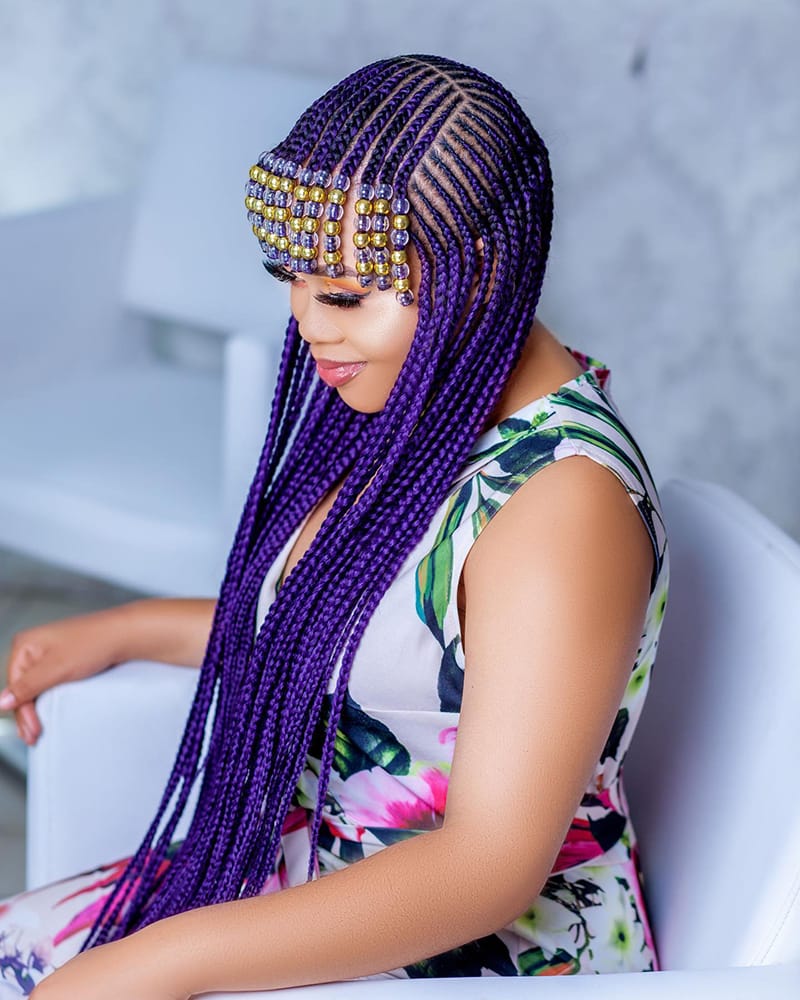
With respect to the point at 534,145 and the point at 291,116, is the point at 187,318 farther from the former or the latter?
the point at 534,145

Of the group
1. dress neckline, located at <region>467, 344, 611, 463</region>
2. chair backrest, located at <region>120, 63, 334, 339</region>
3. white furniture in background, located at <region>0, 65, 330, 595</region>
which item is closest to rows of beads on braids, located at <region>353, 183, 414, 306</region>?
dress neckline, located at <region>467, 344, 611, 463</region>

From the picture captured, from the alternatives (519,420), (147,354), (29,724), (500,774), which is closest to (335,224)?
(519,420)

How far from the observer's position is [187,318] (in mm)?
2475

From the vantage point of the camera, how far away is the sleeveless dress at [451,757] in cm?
101

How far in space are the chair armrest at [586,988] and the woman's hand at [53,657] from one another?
47 centimetres

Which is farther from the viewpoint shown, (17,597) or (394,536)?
(17,597)

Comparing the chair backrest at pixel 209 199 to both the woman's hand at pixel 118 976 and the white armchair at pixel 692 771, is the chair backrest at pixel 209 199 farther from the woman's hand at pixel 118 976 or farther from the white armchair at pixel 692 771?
the woman's hand at pixel 118 976

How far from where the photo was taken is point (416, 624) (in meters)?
1.03

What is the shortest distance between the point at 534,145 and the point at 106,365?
176 cm

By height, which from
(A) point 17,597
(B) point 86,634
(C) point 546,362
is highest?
(C) point 546,362

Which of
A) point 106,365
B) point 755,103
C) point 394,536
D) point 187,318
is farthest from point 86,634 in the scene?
point 755,103

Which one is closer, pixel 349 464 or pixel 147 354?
pixel 349 464

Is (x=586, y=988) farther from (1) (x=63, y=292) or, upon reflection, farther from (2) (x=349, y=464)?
(1) (x=63, y=292)

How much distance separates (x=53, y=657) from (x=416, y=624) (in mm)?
446
